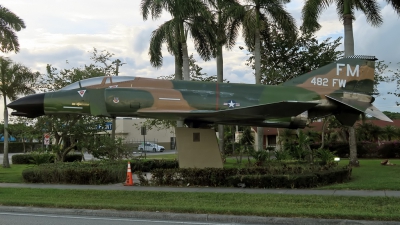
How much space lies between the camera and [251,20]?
24.9 meters

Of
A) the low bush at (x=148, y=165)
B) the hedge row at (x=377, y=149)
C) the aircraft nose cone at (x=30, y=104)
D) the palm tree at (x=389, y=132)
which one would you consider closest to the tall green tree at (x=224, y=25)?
the low bush at (x=148, y=165)

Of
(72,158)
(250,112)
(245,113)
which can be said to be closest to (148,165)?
(245,113)

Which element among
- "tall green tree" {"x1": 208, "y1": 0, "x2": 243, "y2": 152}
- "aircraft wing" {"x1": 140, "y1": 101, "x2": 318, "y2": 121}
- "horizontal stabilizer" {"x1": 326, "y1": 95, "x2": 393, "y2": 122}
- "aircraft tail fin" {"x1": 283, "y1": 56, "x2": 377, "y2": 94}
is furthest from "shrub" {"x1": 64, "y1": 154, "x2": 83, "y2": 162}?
"horizontal stabilizer" {"x1": 326, "y1": 95, "x2": 393, "y2": 122}

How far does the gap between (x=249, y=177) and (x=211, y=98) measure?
10.3 ft

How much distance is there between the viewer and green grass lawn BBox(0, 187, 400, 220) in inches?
340

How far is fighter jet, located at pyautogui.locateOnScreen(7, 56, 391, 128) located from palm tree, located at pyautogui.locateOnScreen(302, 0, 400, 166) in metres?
6.85

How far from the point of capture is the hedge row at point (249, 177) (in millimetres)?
12930

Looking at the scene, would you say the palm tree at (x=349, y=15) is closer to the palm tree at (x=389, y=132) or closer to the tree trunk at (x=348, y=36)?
the tree trunk at (x=348, y=36)

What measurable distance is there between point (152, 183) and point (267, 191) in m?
4.50

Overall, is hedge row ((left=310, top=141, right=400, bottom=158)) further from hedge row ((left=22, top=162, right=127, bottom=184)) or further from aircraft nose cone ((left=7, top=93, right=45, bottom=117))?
aircraft nose cone ((left=7, top=93, right=45, bottom=117))

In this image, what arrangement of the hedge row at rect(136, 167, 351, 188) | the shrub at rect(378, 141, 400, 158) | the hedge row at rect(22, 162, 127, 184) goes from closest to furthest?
the hedge row at rect(136, 167, 351, 188), the hedge row at rect(22, 162, 127, 184), the shrub at rect(378, 141, 400, 158)

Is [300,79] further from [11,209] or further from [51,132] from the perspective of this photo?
[51,132]

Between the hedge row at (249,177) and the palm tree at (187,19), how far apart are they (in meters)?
11.5

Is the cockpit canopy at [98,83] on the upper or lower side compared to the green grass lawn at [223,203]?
upper
